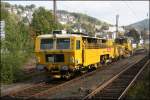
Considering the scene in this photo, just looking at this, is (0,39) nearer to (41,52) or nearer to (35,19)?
(41,52)

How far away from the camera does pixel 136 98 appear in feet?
49.7

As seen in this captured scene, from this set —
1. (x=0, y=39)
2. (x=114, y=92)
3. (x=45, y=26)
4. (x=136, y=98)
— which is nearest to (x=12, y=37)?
(x=0, y=39)

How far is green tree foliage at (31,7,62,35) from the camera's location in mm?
49084

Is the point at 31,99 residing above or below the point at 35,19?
below

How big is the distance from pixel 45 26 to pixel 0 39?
25358 mm

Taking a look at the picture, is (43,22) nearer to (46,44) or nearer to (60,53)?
(46,44)

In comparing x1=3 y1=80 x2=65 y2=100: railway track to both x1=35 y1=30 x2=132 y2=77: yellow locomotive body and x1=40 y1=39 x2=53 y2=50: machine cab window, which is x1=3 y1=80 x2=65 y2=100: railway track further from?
x1=40 y1=39 x2=53 y2=50: machine cab window

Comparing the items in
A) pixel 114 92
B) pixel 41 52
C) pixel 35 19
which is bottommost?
pixel 114 92

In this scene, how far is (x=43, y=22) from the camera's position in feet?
169

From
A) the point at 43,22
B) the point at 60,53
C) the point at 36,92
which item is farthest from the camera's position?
the point at 43,22

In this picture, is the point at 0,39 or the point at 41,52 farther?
the point at 0,39

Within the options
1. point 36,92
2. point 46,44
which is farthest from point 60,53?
point 36,92

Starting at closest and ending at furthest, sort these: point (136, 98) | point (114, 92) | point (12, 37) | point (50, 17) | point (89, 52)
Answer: point (136, 98) → point (114, 92) → point (89, 52) → point (12, 37) → point (50, 17)

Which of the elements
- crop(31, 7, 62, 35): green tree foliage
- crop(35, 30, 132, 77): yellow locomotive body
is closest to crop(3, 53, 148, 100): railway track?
crop(35, 30, 132, 77): yellow locomotive body
